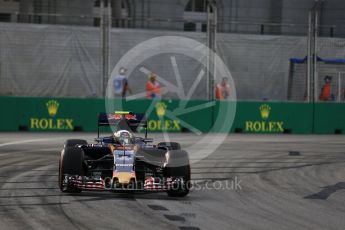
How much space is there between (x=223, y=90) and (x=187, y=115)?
5.56 ft

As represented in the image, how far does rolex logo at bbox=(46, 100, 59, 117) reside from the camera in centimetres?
2720

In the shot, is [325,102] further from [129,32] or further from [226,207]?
[226,207]

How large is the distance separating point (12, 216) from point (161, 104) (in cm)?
1921

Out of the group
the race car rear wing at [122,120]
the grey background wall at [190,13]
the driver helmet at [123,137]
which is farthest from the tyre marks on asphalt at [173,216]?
the grey background wall at [190,13]

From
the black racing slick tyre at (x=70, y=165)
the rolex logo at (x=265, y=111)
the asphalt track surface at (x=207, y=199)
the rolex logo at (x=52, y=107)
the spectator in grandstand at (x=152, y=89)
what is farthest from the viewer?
the rolex logo at (x=265, y=111)

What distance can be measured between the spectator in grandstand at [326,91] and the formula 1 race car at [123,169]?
19650 mm

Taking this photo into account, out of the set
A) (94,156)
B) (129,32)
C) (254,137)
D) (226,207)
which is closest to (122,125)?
(94,156)

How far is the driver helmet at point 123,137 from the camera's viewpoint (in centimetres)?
1244

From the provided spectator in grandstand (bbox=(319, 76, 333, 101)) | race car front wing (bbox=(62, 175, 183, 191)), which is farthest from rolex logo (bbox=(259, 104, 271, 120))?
race car front wing (bbox=(62, 175, 183, 191))

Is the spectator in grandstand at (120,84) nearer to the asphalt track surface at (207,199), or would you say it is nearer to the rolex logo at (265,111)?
the rolex logo at (265,111)

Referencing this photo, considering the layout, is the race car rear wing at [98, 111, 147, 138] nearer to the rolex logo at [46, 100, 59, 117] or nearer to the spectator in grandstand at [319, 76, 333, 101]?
the rolex logo at [46, 100, 59, 117]

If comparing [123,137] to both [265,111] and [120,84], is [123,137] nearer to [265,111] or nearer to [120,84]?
[120,84]

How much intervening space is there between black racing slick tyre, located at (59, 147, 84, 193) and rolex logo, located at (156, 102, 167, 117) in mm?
16765

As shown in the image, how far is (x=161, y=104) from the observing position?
2853cm
